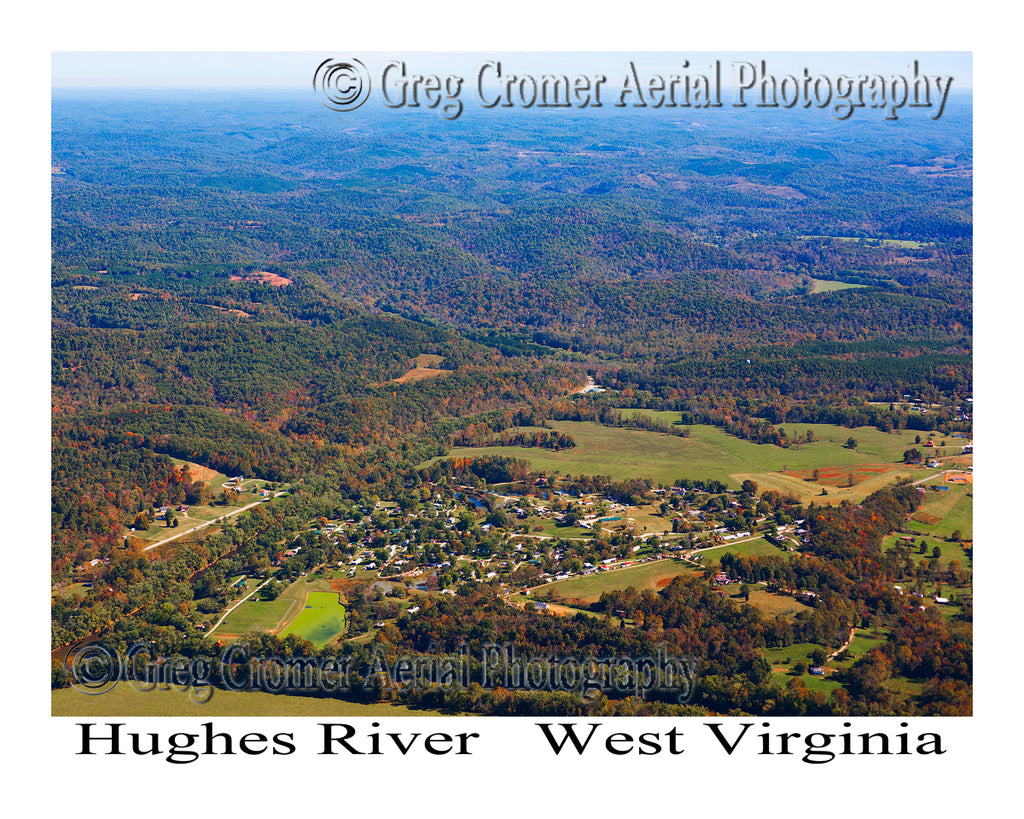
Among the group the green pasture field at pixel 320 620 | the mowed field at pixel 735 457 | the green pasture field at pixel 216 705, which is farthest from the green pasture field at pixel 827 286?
the green pasture field at pixel 216 705

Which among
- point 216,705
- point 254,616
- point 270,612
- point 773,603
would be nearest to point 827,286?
point 773,603

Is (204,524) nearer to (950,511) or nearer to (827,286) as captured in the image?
(950,511)

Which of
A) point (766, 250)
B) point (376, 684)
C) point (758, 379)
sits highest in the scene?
point (766, 250)

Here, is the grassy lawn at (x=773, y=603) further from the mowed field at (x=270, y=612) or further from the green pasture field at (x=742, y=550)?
the mowed field at (x=270, y=612)

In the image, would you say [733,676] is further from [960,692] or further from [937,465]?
[937,465]

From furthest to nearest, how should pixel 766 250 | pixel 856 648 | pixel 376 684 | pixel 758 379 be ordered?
pixel 766 250, pixel 758 379, pixel 856 648, pixel 376 684
